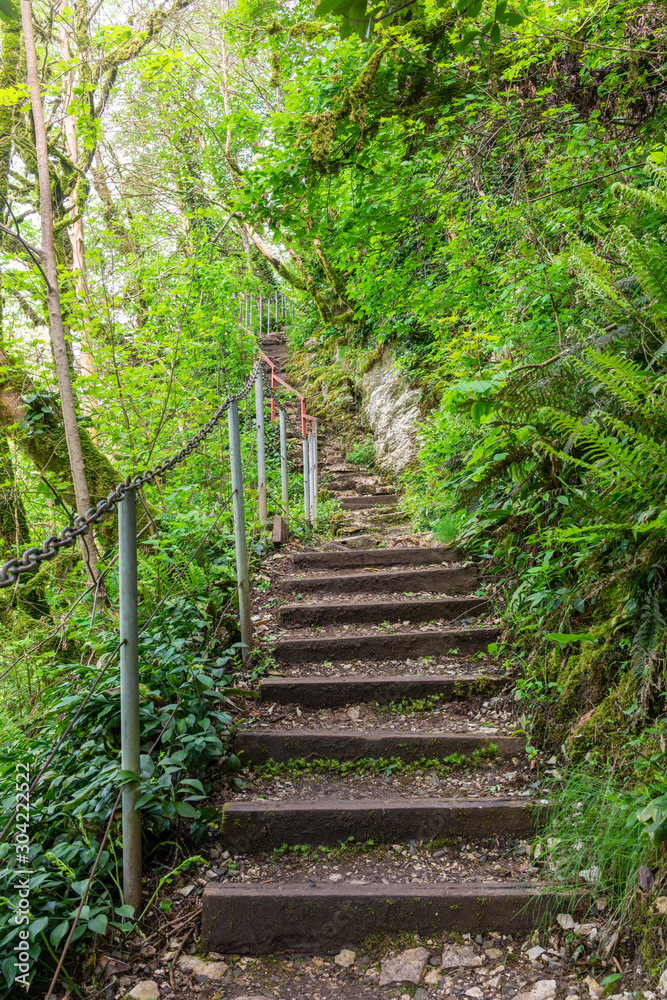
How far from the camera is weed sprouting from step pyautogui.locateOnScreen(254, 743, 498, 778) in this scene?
2473mm

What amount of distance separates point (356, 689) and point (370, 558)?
1676 millimetres

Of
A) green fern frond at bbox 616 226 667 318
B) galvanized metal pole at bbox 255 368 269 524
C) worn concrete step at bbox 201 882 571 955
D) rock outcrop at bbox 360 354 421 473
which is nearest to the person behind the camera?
Result: worn concrete step at bbox 201 882 571 955

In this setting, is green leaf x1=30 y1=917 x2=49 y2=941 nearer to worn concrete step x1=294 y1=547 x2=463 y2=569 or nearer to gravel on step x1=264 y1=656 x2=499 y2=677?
gravel on step x1=264 y1=656 x2=499 y2=677

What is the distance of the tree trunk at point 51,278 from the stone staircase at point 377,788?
1.39 m

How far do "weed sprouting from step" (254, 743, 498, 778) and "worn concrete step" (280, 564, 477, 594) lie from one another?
140cm

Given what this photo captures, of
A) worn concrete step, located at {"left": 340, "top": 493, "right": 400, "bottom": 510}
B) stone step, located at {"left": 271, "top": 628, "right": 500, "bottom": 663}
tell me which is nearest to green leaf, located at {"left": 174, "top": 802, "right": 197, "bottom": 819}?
stone step, located at {"left": 271, "top": 628, "right": 500, "bottom": 663}

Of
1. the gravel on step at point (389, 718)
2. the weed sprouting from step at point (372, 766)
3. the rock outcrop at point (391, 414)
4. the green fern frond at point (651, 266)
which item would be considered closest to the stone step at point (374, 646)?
the gravel on step at point (389, 718)

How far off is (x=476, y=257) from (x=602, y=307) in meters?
1.88

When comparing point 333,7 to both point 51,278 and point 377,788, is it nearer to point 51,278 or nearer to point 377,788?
point 377,788

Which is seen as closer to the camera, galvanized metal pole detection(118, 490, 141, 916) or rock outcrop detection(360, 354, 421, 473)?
galvanized metal pole detection(118, 490, 141, 916)

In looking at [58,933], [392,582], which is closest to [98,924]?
[58,933]

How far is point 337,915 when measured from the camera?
1881mm

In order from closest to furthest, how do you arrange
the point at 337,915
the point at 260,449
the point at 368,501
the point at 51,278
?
the point at 337,915, the point at 51,278, the point at 260,449, the point at 368,501

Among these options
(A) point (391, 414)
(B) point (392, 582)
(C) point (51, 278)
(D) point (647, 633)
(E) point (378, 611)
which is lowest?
(E) point (378, 611)
